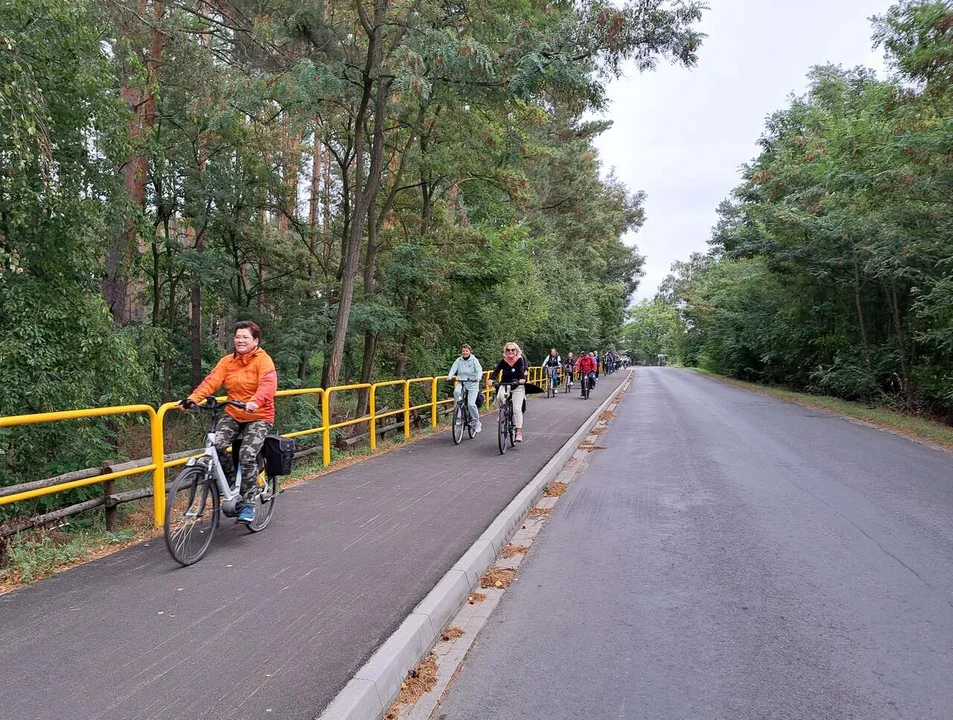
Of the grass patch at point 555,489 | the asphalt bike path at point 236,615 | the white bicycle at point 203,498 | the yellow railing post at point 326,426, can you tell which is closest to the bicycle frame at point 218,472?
the white bicycle at point 203,498

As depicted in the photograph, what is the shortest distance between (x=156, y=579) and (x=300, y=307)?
14121mm

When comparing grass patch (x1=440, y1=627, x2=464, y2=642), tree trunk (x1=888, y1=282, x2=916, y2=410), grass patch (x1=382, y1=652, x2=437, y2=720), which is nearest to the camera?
grass patch (x1=382, y1=652, x2=437, y2=720)

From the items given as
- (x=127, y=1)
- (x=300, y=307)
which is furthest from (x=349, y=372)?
(x=127, y=1)

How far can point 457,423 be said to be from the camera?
39.5 ft

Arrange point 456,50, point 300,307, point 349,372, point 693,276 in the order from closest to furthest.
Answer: point 456,50
point 300,307
point 349,372
point 693,276

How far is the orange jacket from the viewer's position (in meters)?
5.49

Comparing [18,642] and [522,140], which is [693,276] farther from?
[18,642]

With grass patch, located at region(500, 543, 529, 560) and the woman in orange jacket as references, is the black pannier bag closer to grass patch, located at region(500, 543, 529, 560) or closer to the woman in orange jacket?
the woman in orange jacket

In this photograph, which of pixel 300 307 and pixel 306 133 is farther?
pixel 300 307

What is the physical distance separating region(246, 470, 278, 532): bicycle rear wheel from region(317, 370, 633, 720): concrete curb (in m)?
1.94

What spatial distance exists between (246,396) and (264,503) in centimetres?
108

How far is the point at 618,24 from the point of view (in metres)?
10.2

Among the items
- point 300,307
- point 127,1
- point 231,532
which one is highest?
point 127,1

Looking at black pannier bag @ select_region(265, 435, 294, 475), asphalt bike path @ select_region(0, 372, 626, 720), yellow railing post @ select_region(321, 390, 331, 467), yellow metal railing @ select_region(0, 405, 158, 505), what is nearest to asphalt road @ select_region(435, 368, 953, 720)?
asphalt bike path @ select_region(0, 372, 626, 720)
